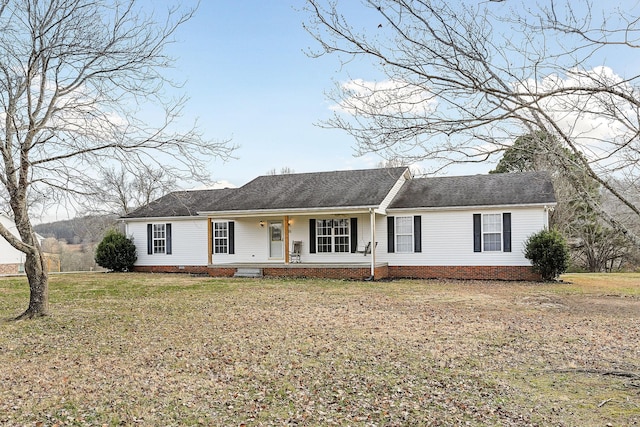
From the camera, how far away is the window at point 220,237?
895 inches

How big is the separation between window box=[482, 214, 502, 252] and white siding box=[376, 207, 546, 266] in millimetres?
189

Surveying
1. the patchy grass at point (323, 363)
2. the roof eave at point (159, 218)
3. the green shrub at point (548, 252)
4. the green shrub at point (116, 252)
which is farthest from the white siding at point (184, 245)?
the green shrub at point (548, 252)

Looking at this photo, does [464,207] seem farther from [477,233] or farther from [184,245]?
[184,245]

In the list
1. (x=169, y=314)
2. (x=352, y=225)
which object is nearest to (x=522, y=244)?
(x=352, y=225)

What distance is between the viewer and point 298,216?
70.7 ft

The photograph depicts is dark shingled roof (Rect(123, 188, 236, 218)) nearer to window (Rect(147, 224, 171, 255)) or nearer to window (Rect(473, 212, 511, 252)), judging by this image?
window (Rect(147, 224, 171, 255))

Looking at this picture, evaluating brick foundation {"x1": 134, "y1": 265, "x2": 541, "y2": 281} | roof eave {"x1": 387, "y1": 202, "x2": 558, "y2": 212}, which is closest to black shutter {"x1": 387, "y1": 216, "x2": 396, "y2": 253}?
roof eave {"x1": 387, "y1": 202, "x2": 558, "y2": 212}

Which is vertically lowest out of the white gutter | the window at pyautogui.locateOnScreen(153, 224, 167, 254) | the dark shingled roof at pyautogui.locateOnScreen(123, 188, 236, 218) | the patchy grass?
the patchy grass

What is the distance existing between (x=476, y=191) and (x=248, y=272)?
9.30 metres

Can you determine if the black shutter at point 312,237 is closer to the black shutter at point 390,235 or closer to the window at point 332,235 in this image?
the window at point 332,235

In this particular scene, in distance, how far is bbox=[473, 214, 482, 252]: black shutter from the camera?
19138 mm

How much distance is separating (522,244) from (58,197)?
15002 millimetres

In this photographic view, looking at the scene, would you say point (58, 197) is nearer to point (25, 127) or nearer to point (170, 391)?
point (25, 127)

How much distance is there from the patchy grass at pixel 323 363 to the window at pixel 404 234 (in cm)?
687
